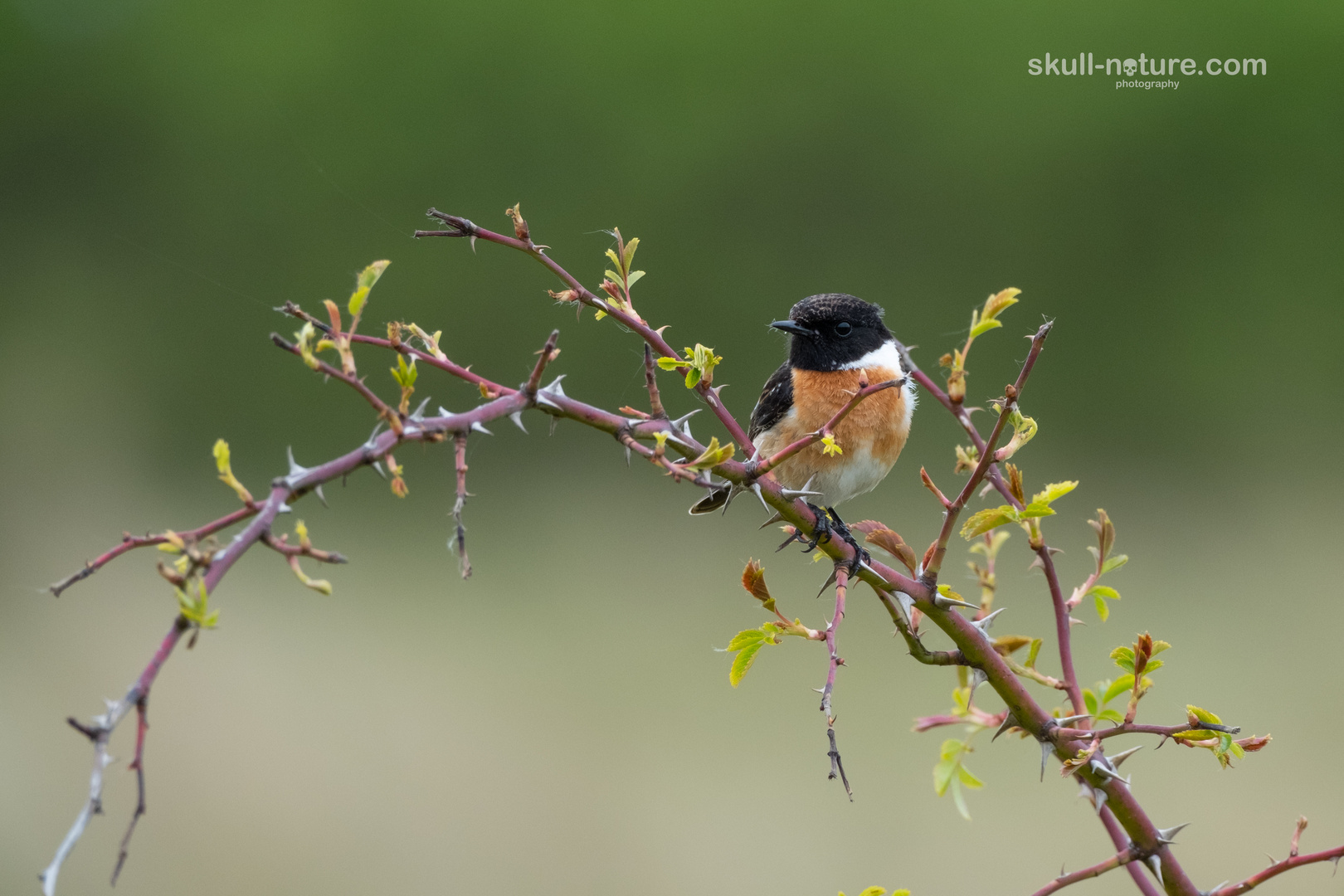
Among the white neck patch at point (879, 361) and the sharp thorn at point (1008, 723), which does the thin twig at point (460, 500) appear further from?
the white neck patch at point (879, 361)

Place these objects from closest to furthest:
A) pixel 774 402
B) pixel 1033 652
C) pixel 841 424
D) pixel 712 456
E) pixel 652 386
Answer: pixel 712 456, pixel 652 386, pixel 1033 652, pixel 841 424, pixel 774 402

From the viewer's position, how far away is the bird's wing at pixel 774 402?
9.68ft

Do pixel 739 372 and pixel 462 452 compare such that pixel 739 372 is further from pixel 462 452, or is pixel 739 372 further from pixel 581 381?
pixel 462 452

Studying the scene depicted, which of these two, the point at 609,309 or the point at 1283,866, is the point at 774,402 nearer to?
the point at 609,309

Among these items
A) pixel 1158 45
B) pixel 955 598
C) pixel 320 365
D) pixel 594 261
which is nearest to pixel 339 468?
pixel 320 365

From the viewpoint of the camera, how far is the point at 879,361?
289 cm

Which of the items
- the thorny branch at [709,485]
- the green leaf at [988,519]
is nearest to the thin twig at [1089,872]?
the thorny branch at [709,485]

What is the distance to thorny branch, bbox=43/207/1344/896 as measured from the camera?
0.84 metres

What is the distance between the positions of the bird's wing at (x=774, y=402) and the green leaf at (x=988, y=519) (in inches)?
63.1

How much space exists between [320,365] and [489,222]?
6.81m

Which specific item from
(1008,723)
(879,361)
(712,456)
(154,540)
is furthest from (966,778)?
(879,361)

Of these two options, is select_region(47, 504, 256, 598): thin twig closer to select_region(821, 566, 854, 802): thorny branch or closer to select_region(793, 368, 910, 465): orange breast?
select_region(821, 566, 854, 802): thorny branch

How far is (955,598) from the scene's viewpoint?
1.34 meters

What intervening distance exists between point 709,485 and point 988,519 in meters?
0.44
